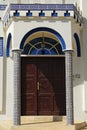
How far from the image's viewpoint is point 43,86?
504 inches

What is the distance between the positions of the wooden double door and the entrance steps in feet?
2.16

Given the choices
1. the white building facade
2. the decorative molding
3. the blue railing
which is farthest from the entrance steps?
the decorative molding

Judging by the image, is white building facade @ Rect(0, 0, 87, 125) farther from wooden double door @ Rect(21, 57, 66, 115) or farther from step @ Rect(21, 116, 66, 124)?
step @ Rect(21, 116, 66, 124)

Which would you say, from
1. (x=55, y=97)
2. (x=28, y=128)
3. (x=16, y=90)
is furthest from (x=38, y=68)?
(x=28, y=128)

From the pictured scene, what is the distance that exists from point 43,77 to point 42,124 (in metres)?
2.41

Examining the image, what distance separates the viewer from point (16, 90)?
A: 36.0ft

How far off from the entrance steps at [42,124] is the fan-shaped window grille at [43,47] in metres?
2.58

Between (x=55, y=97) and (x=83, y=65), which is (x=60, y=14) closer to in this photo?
(x=83, y=65)

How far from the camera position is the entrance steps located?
1062 cm

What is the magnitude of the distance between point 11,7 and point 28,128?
4.14 metres

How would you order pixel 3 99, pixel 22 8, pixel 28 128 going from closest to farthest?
pixel 28 128 → pixel 22 8 → pixel 3 99

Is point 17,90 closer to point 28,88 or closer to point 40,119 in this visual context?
point 40,119

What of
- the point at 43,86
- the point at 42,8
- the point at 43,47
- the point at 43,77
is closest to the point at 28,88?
the point at 43,86

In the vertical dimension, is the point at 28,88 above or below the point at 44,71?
below
